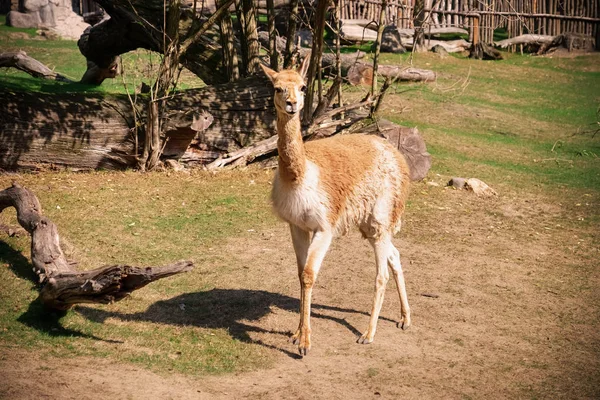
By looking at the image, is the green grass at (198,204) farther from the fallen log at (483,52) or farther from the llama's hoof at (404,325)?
the fallen log at (483,52)

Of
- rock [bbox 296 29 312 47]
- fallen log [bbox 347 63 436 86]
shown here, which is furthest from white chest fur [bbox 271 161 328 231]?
rock [bbox 296 29 312 47]

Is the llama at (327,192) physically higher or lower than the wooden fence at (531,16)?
lower

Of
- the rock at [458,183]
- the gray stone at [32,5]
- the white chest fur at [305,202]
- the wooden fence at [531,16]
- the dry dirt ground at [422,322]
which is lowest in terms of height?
the dry dirt ground at [422,322]

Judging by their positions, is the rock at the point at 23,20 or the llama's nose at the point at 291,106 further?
the rock at the point at 23,20

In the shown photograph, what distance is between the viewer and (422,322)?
7.38 meters

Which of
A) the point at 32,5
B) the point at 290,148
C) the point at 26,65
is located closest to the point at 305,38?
the point at 32,5

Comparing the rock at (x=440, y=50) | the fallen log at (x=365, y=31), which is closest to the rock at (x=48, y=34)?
the fallen log at (x=365, y=31)

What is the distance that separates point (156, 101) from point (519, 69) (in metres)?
14.2

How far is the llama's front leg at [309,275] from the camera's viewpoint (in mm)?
6598

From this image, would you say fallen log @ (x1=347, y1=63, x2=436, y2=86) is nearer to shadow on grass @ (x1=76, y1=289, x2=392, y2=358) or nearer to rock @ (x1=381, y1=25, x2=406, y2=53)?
rock @ (x1=381, y1=25, x2=406, y2=53)

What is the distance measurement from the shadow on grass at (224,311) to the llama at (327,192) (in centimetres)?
55

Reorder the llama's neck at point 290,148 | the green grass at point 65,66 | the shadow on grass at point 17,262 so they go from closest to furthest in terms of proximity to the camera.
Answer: the llama's neck at point 290,148, the shadow on grass at point 17,262, the green grass at point 65,66

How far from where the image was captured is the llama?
648cm

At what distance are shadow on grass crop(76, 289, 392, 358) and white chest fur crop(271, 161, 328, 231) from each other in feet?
3.82
